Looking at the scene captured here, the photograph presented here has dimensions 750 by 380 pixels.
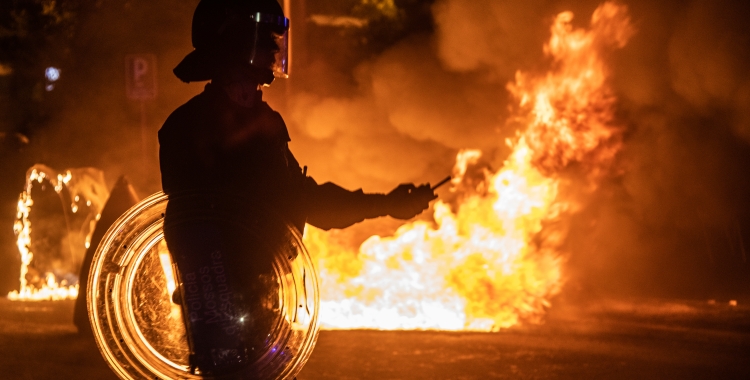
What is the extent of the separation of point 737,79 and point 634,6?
174 cm

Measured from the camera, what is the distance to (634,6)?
481 inches

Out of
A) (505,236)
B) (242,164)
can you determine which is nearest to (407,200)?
(242,164)

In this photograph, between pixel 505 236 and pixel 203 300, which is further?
pixel 505 236

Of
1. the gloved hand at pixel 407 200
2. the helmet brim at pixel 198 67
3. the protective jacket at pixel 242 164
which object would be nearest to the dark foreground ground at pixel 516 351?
the gloved hand at pixel 407 200

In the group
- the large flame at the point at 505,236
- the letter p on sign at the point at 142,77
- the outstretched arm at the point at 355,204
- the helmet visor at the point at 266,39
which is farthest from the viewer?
the letter p on sign at the point at 142,77

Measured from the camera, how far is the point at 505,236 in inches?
387

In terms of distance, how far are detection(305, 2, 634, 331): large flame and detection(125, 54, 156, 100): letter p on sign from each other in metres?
4.26

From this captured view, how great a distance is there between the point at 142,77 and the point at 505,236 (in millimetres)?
6757

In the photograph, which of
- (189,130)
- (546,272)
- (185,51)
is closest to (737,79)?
(546,272)

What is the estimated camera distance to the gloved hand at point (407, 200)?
268 centimetres

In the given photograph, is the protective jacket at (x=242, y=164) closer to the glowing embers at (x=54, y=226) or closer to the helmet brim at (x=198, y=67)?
the helmet brim at (x=198, y=67)

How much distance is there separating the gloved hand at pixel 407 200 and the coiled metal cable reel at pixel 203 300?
2.42 ft

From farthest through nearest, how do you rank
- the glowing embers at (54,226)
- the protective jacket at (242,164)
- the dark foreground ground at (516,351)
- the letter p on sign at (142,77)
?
1. the letter p on sign at (142,77)
2. the glowing embers at (54,226)
3. the dark foreground ground at (516,351)
4. the protective jacket at (242,164)

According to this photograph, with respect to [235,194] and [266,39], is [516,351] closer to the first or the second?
[266,39]
